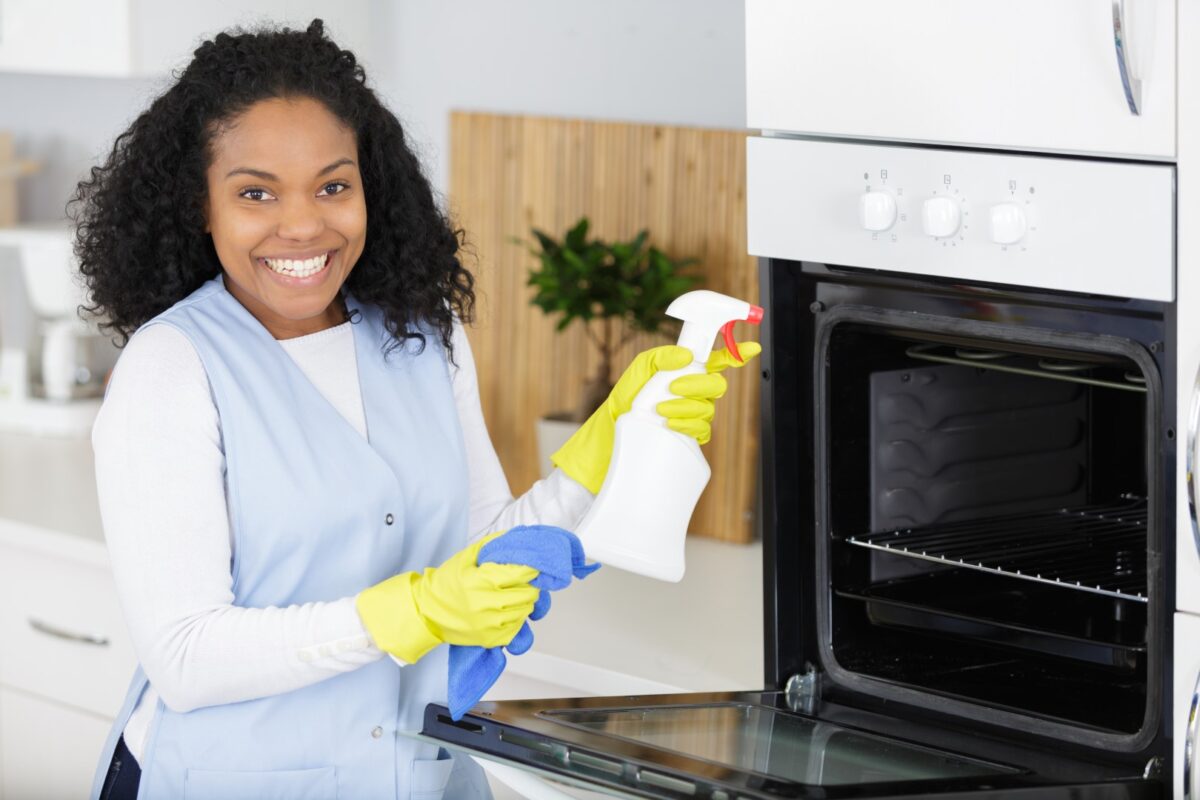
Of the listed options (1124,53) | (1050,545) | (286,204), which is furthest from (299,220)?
(1050,545)

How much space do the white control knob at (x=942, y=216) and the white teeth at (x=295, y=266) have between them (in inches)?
20.0

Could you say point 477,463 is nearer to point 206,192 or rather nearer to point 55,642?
point 206,192

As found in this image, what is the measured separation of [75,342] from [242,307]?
1.37 m

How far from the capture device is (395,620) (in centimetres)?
121

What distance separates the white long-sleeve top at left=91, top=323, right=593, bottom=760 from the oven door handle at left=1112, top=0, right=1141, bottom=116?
0.70m

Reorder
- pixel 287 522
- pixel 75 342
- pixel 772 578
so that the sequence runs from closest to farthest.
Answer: pixel 287 522
pixel 772 578
pixel 75 342

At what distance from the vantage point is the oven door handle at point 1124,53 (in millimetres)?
1092

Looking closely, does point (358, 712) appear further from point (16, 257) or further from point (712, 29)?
point (16, 257)

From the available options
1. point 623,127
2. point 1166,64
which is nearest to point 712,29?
point 623,127

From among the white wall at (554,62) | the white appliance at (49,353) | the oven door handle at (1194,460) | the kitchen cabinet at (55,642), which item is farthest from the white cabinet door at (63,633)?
the oven door handle at (1194,460)

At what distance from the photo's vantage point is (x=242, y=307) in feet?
4.47

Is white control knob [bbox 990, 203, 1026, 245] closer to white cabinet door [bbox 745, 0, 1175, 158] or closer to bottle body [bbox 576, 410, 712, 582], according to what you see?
white cabinet door [bbox 745, 0, 1175, 158]

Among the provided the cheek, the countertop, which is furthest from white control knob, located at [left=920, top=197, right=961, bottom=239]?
the countertop

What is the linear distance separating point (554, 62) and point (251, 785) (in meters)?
1.28
